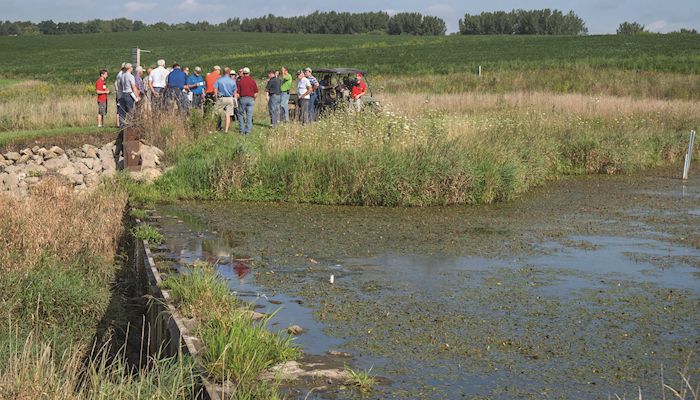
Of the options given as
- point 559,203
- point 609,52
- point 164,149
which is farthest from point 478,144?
point 609,52

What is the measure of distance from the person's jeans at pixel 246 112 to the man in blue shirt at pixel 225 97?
297 mm

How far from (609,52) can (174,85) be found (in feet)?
146

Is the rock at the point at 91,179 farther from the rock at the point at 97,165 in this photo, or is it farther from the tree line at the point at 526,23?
the tree line at the point at 526,23

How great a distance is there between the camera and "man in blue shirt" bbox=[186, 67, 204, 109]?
26.8 m

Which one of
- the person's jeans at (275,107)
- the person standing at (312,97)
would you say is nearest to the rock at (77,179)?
the person's jeans at (275,107)

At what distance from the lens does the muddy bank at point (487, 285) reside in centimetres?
841

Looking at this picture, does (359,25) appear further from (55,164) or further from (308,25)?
(55,164)

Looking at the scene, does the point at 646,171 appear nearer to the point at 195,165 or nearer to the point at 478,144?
the point at 478,144

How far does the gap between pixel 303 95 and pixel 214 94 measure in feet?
7.81

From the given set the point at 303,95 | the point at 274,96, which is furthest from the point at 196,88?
the point at 303,95

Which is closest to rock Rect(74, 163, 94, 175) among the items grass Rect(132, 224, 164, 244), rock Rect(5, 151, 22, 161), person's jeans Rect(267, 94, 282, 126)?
rock Rect(5, 151, 22, 161)

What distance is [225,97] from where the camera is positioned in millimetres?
23844

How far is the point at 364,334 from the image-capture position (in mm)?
9352

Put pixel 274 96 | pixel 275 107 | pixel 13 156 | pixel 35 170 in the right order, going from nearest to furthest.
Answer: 1. pixel 35 170
2. pixel 13 156
3. pixel 274 96
4. pixel 275 107
